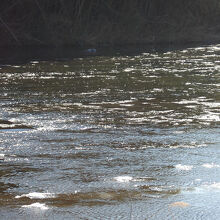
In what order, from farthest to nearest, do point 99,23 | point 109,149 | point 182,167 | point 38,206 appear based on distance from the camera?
point 99,23 → point 109,149 → point 182,167 → point 38,206

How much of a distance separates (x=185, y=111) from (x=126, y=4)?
22119 mm

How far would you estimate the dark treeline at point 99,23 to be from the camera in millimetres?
27316

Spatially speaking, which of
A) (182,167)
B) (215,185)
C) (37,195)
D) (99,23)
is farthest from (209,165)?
(99,23)

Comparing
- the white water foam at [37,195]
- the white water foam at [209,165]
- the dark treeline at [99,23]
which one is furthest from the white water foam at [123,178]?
the dark treeline at [99,23]

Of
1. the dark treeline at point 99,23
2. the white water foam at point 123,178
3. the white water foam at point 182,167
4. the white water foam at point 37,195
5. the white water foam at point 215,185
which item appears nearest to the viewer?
the white water foam at point 37,195

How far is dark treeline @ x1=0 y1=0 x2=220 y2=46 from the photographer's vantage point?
2732cm

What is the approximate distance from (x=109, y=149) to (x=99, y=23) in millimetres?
23307

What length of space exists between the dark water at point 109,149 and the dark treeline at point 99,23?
46.0 ft

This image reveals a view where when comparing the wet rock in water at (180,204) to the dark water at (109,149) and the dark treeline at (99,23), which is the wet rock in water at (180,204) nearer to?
the dark water at (109,149)

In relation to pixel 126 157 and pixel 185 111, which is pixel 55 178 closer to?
pixel 126 157

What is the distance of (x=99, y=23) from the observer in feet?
97.0

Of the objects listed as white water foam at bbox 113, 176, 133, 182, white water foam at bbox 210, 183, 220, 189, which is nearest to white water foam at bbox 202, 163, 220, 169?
white water foam at bbox 210, 183, 220, 189

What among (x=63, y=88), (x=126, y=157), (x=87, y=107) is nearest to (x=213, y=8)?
(x=63, y=88)

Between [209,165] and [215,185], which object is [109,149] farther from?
[215,185]
